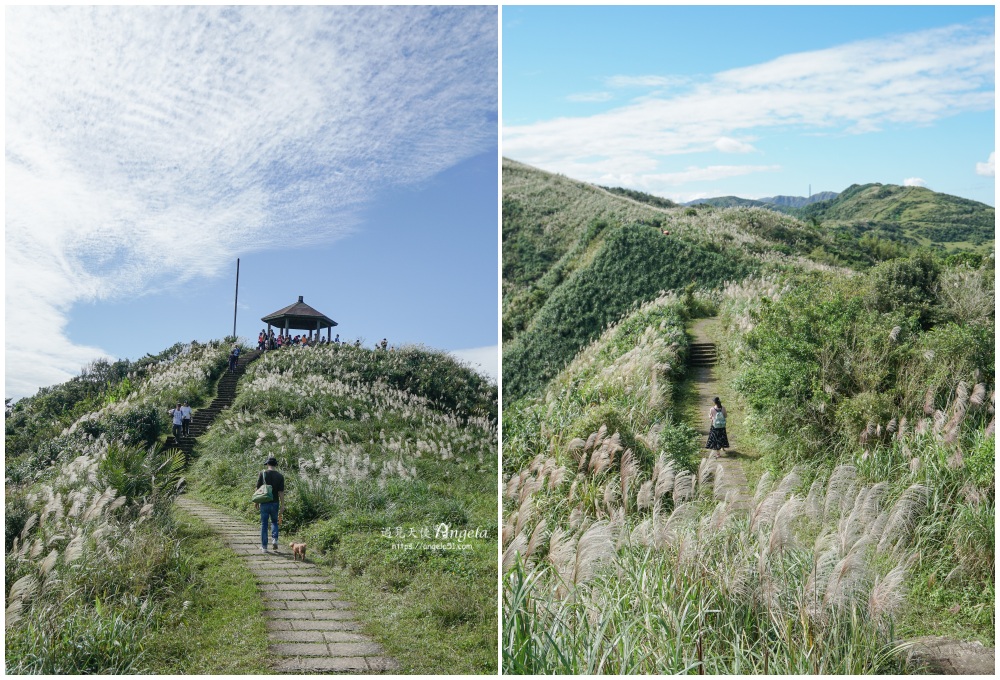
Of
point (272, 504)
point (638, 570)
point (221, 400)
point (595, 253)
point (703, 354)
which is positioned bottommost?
point (638, 570)

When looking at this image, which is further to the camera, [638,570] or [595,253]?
[595,253]

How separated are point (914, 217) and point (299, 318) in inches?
168

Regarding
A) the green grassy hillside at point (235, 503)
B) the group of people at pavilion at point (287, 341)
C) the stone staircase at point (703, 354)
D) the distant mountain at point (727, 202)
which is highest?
the distant mountain at point (727, 202)

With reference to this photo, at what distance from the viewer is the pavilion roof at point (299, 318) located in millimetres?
5438

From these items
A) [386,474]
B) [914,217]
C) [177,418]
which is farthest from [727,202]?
[177,418]

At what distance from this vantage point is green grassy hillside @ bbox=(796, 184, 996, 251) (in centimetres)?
539

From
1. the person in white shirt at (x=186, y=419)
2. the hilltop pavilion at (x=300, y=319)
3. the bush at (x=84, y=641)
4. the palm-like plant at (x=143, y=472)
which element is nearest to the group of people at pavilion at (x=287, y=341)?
the hilltop pavilion at (x=300, y=319)

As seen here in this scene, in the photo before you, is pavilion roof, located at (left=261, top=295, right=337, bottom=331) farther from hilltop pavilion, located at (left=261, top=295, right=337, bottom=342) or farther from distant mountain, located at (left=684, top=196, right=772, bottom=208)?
distant mountain, located at (left=684, top=196, right=772, bottom=208)

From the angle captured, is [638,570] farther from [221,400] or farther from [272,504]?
[221,400]

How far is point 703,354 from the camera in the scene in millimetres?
5457

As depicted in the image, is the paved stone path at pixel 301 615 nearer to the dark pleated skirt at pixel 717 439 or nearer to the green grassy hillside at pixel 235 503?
the green grassy hillside at pixel 235 503

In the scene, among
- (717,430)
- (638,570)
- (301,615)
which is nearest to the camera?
(638,570)

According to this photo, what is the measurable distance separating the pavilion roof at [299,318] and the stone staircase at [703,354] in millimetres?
2465

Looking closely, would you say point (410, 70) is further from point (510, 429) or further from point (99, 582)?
point (99, 582)
